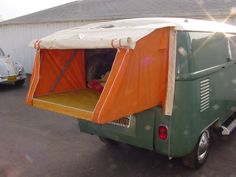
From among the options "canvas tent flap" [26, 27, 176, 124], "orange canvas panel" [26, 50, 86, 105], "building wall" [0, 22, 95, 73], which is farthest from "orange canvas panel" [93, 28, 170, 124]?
"building wall" [0, 22, 95, 73]

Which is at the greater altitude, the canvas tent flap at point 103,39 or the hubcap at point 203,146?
the canvas tent flap at point 103,39

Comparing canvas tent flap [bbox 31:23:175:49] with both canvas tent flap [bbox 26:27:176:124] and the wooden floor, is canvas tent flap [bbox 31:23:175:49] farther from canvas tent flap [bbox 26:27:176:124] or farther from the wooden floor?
the wooden floor

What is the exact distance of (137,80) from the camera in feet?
10.5

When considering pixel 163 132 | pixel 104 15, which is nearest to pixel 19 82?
pixel 104 15

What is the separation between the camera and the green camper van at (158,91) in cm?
311

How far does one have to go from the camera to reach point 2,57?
11164 millimetres

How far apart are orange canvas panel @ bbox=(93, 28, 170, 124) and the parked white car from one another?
801cm

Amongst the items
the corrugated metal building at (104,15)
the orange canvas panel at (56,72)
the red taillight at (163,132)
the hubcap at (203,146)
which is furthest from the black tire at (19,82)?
the red taillight at (163,132)

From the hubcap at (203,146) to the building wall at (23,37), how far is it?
9.49 meters

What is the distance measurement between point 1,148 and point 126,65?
3.16 meters

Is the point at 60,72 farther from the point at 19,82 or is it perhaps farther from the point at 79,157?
the point at 19,82

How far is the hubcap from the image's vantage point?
4105 millimetres

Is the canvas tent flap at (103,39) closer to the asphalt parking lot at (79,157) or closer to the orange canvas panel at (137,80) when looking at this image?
the orange canvas panel at (137,80)

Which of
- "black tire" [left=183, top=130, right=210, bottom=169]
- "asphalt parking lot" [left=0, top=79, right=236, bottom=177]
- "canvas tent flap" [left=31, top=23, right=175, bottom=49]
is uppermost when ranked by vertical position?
"canvas tent flap" [left=31, top=23, right=175, bottom=49]
